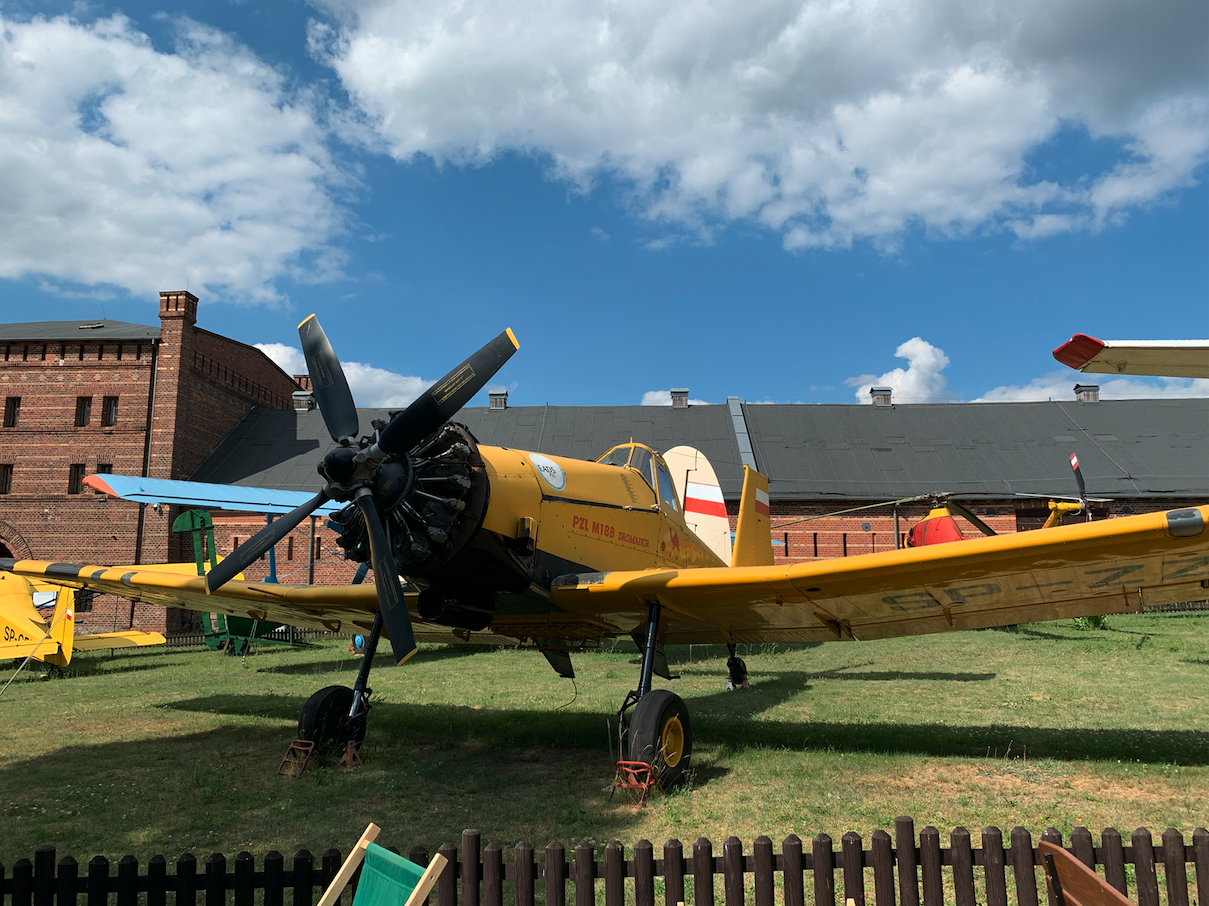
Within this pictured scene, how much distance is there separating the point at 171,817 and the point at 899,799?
224 inches

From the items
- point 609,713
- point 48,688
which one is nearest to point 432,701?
point 609,713

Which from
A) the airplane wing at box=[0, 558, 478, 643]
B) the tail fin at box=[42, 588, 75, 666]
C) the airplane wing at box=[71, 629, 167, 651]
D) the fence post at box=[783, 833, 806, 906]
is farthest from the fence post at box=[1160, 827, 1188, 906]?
the airplane wing at box=[71, 629, 167, 651]

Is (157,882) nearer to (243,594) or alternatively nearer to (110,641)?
(243,594)

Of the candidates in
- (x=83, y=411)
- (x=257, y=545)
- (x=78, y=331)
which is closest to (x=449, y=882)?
(x=257, y=545)

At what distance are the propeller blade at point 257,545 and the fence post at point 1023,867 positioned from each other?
5.52m

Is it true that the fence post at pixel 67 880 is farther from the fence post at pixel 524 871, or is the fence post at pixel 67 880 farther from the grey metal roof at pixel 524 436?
the grey metal roof at pixel 524 436

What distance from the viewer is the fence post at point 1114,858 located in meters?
3.26

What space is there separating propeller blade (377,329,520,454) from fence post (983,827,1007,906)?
4.69 m

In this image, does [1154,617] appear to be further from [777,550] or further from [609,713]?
[609,713]

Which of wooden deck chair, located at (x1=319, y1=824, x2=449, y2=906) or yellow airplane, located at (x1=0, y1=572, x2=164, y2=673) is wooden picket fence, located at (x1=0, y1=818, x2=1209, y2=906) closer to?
wooden deck chair, located at (x1=319, y1=824, x2=449, y2=906)

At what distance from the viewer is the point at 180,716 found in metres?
10.6

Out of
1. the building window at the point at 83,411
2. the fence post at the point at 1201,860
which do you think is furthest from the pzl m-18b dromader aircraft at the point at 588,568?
the building window at the point at 83,411

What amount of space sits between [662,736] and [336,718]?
354 centimetres

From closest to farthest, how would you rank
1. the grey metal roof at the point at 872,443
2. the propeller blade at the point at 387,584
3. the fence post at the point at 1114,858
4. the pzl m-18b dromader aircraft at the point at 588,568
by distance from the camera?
the fence post at the point at 1114,858
the pzl m-18b dromader aircraft at the point at 588,568
the propeller blade at the point at 387,584
the grey metal roof at the point at 872,443
